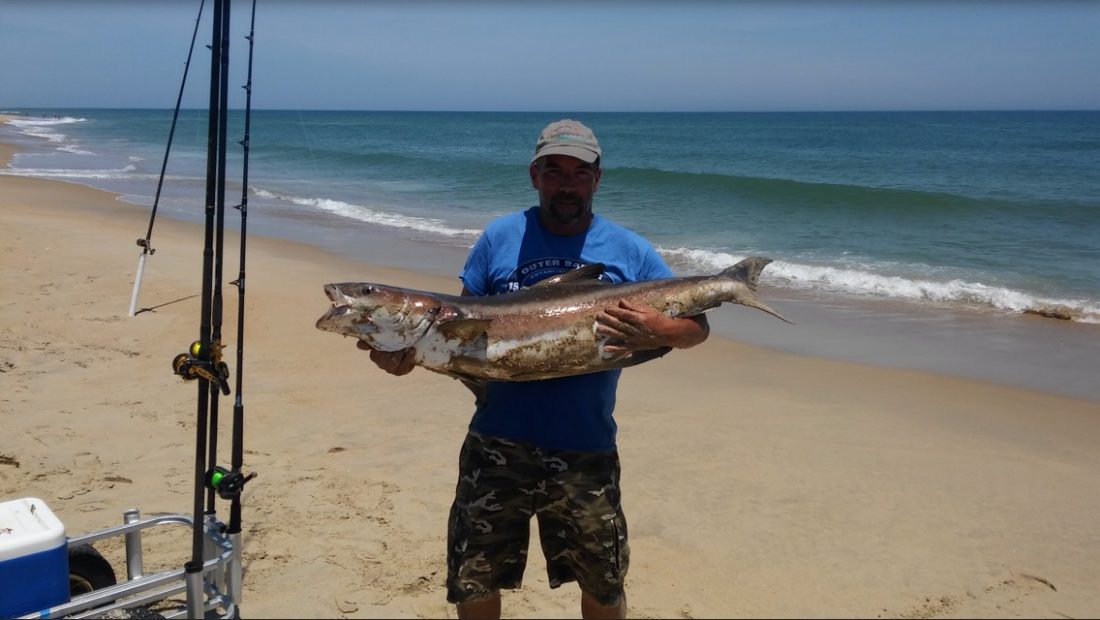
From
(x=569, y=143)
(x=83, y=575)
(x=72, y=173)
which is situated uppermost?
(x=569, y=143)

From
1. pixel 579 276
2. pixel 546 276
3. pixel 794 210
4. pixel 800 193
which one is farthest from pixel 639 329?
pixel 800 193

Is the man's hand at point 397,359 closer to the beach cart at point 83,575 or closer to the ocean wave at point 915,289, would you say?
the beach cart at point 83,575

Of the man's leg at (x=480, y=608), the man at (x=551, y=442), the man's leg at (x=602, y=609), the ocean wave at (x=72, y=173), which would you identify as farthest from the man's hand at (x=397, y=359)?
the ocean wave at (x=72, y=173)

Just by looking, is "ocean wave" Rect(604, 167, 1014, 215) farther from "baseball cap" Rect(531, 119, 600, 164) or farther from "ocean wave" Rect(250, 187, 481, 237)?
"baseball cap" Rect(531, 119, 600, 164)

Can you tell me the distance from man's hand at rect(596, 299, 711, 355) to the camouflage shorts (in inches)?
16.7

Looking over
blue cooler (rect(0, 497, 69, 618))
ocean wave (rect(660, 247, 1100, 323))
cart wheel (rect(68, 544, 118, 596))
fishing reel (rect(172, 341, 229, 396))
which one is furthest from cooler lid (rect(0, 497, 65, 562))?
ocean wave (rect(660, 247, 1100, 323))

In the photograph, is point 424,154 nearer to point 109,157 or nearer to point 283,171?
point 283,171

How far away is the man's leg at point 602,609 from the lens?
123 inches

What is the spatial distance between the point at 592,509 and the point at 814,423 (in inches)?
159

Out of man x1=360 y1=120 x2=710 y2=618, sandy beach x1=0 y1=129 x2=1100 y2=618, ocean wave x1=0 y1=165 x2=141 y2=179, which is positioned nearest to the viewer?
man x1=360 y1=120 x2=710 y2=618

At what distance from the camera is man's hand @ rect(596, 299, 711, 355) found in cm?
290

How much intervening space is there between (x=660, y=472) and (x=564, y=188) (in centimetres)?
302

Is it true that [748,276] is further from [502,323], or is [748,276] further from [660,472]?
[660,472]

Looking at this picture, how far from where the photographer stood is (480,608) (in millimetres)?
3135
